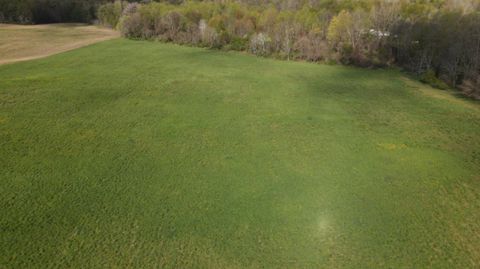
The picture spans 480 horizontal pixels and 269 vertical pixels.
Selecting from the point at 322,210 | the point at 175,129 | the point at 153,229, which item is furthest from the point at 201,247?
the point at 175,129

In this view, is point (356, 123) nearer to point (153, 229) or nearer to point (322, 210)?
point (322, 210)

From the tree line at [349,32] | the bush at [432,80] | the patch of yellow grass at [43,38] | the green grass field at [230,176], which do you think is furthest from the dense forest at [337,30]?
the green grass field at [230,176]

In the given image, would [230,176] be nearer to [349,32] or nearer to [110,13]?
[349,32]

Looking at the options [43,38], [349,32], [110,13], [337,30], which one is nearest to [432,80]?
[349,32]

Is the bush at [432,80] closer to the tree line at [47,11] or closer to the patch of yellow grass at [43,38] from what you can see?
the patch of yellow grass at [43,38]

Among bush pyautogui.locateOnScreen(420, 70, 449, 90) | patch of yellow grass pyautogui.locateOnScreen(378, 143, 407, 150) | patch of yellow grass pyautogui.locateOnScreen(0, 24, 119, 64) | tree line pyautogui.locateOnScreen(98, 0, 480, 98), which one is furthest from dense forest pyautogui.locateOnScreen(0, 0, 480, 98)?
patch of yellow grass pyautogui.locateOnScreen(378, 143, 407, 150)

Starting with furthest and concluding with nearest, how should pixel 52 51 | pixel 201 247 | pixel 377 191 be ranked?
pixel 52 51, pixel 377 191, pixel 201 247
